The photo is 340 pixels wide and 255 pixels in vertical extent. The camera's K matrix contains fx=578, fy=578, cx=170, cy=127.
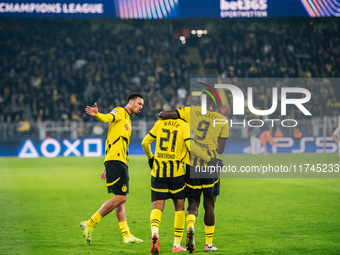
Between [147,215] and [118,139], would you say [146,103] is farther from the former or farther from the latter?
[118,139]

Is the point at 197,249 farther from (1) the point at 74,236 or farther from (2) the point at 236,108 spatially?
(2) the point at 236,108

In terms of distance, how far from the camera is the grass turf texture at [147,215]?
7840 millimetres

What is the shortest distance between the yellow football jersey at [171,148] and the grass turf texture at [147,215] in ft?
3.59

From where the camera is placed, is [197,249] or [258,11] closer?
[197,249]

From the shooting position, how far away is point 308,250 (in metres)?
7.48

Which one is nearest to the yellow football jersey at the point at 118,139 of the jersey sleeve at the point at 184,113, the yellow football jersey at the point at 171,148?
the yellow football jersey at the point at 171,148

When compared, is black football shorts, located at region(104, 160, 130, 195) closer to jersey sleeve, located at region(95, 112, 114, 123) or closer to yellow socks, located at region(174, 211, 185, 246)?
jersey sleeve, located at region(95, 112, 114, 123)

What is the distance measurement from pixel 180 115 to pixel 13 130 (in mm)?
21919

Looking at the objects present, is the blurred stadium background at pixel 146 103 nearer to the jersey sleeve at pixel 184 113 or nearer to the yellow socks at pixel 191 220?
the yellow socks at pixel 191 220

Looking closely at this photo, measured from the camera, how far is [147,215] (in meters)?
10.7

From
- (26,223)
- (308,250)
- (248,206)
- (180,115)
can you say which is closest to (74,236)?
(26,223)

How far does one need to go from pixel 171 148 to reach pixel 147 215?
3827 mm

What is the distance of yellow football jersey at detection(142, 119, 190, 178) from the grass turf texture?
109 centimetres

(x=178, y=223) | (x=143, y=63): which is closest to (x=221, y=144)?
(x=178, y=223)
